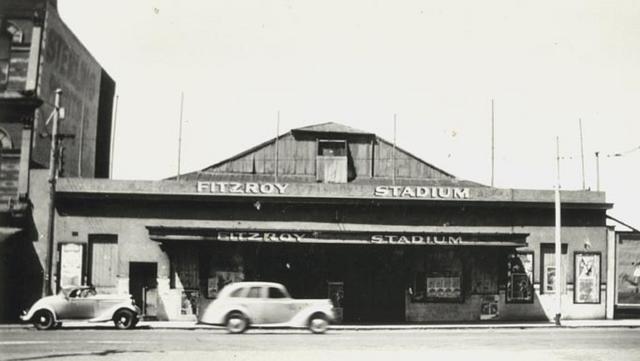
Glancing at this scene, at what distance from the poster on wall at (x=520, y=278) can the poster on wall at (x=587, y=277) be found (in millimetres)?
2102

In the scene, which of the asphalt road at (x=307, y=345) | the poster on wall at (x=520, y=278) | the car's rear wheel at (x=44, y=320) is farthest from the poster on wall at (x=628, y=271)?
the car's rear wheel at (x=44, y=320)

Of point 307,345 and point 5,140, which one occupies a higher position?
point 5,140

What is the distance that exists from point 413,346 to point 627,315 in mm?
17122

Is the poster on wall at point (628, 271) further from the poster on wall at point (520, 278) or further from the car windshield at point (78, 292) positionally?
the car windshield at point (78, 292)

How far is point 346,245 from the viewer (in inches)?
1080

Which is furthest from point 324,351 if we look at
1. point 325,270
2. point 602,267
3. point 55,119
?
point 602,267

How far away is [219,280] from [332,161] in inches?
345

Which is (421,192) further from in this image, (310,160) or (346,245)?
(310,160)

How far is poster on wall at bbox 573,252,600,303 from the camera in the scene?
97.9 ft

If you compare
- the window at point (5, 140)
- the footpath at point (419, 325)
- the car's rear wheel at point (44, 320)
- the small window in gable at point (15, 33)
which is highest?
the small window in gable at point (15, 33)

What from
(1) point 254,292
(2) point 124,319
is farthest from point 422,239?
(2) point 124,319

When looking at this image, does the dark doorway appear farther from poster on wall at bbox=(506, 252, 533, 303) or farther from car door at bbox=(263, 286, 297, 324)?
poster on wall at bbox=(506, 252, 533, 303)

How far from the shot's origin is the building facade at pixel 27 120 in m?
27.8

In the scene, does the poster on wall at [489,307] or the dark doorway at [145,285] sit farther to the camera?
the poster on wall at [489,307]
